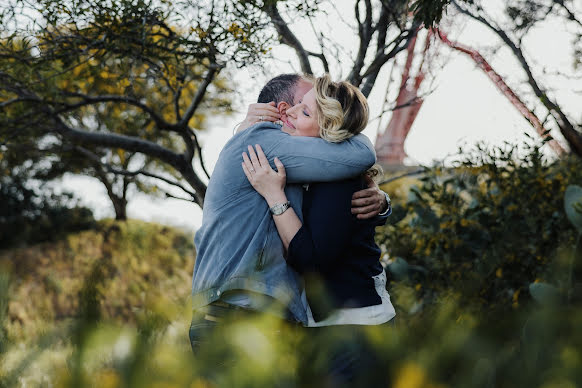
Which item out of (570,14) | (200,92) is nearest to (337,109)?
(200,92)

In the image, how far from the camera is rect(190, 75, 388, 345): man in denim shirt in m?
1.89

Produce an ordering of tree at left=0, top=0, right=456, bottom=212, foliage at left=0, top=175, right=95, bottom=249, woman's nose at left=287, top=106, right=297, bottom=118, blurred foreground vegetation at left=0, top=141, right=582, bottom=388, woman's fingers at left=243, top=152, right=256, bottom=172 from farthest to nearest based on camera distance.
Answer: foliage at left=0, top=175, right=95, bottom=249
tree at left=0, top=0, right=456, bottom=212
woman's nose at left=287, top=106, right=297, bottom=118
woman's fingers at left=243, top=152, right=256, bottom=172
blurred foreground vegetation at left=0, top=141, right=582, bottom=388

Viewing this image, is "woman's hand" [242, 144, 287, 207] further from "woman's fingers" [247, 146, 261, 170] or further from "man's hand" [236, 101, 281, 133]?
"man's hand" [236, 101, 281, 133]

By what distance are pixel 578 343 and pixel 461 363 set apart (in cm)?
17

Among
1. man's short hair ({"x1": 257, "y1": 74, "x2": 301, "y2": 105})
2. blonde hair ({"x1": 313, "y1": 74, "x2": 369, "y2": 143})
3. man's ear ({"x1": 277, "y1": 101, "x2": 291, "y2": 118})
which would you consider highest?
man's short hair ({"x1": 257, "y1": 74, "x2": 301, "y2": 105})

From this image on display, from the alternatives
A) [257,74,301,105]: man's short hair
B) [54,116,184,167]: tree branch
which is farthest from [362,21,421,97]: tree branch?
[257,74,301,105]: man's short hair

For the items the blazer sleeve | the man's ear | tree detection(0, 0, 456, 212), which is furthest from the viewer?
tree detection(0, 0, 456, 212)

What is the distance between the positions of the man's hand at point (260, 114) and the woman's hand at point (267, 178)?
259mm

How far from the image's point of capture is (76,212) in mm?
14445

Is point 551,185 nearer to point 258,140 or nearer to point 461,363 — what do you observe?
point 258,140

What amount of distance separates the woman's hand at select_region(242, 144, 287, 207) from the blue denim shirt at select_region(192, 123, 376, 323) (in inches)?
1.4

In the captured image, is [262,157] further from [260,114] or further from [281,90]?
[281,90]

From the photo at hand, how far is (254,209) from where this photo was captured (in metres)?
1.99

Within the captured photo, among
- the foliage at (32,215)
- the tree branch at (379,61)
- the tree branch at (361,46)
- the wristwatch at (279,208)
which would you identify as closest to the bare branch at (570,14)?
the tree branch at (379,61)
